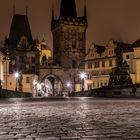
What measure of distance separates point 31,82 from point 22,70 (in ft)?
16.2

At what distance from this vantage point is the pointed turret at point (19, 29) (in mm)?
116438

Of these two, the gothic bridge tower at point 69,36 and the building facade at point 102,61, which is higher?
the gothic bridge tower at point 69,36

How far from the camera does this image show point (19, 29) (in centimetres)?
11944

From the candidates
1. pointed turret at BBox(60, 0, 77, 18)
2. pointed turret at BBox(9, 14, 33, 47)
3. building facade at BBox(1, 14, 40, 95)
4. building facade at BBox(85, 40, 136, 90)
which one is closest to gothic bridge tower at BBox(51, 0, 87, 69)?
pointed turret at BBox(60, 0, 77, 18)

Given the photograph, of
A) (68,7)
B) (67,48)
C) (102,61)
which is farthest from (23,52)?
(68,7)

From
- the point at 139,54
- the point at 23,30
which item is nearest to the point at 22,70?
the point at 23,30

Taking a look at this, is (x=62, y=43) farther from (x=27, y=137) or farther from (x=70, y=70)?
(x=27, y=137)

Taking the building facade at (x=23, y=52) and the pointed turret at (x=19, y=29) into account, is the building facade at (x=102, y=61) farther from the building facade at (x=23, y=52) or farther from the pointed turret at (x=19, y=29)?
the pointed turret at (x=19, y=29)

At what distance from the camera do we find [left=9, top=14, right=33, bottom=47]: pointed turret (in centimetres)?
11644

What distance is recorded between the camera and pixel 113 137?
795cm

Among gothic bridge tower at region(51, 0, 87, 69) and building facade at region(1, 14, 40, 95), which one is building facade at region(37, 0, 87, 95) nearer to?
gothic bridge tower at region(51, 0, 87, 69)

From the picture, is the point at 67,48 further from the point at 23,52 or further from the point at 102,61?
the point at 102,61

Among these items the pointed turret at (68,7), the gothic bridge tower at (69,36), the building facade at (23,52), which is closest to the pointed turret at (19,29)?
the building facade at (23,52)

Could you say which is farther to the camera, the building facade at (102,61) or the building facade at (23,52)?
the building facade at (23,52)
